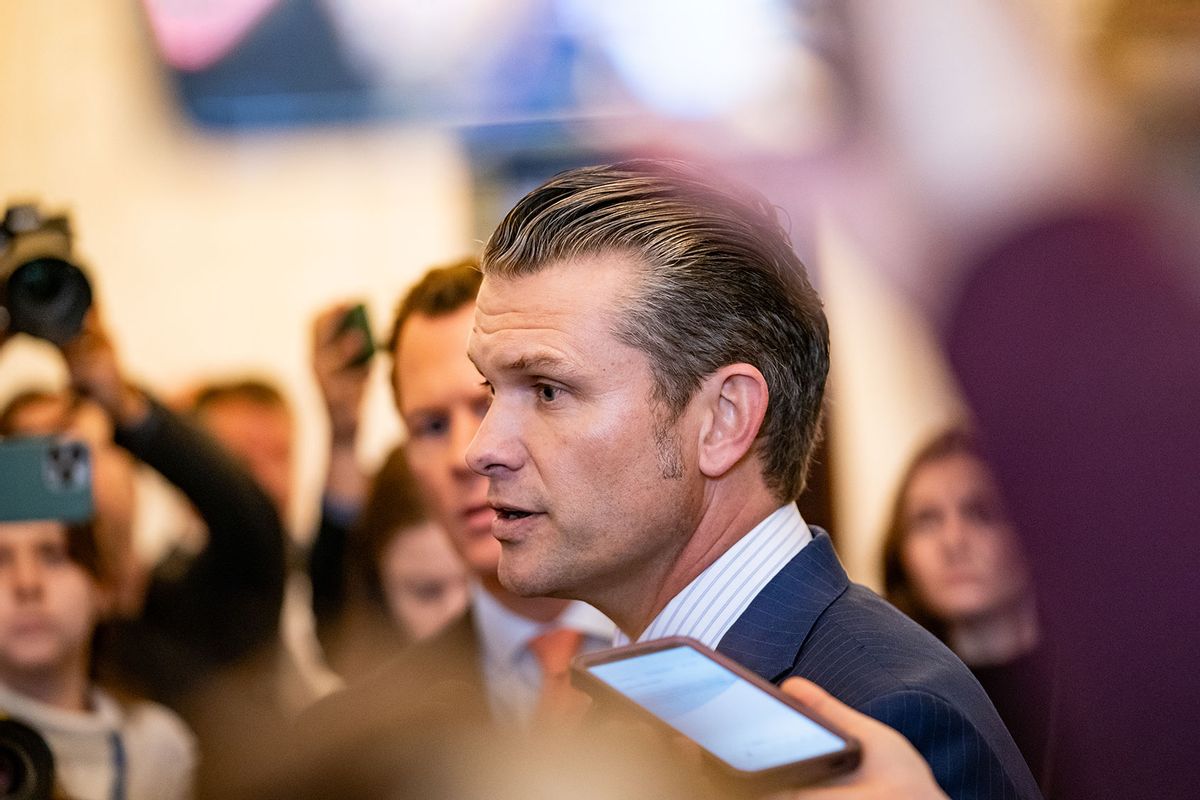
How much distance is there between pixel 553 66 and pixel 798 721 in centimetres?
332

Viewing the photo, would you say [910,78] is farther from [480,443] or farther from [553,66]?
[553,66]

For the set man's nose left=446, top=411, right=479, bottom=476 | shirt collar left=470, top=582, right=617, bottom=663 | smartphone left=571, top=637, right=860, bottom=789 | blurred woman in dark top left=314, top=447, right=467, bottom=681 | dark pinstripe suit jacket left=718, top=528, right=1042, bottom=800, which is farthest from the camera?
blurred woman in dark top left=314, top=447, right=467, bottom=681

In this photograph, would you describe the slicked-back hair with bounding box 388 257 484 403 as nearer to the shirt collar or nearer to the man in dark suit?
the shirt collar

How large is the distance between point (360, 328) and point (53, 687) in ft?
2.50

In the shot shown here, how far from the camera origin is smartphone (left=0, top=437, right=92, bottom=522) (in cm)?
185

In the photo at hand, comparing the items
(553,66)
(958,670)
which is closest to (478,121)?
(553,66)

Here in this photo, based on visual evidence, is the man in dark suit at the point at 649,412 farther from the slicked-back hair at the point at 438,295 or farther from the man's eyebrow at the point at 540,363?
the slicked-back hair at the point at 438,295

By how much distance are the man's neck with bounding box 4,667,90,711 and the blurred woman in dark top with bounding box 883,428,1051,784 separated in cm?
131

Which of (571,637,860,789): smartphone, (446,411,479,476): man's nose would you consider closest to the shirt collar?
(446,411,479,476): man's nose

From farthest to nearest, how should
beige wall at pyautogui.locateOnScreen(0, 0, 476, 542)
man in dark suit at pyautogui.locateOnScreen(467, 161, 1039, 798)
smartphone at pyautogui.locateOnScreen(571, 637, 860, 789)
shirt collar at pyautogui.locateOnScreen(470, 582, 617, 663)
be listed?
beige wall at pyautogui.locateOnScreen(0, 0, 476, 542) < shirt collar at pyautogui.locateOnScreen(470, 582, 617, 663) < man in dark suit at pyautogui.locateOnScreen(467, 161, 1039, 798) < smartphone at pyautogui.locateOnScreen(571, 637, 860, 789)

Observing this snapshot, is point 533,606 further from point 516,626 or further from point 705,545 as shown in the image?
point 705,545

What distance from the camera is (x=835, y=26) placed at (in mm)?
3131

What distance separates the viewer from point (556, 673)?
6.22ft

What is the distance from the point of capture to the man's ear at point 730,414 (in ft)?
4.50
